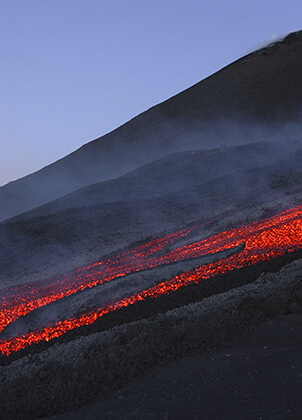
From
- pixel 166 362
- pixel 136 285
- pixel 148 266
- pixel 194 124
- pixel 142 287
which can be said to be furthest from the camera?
pixel 194 124

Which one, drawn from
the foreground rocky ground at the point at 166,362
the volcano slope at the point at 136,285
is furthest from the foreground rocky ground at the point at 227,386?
the volcano slope at the point at 136,285

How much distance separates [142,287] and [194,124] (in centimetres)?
6850

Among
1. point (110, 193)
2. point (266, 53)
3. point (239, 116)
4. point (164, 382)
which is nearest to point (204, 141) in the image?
point (239, 116)

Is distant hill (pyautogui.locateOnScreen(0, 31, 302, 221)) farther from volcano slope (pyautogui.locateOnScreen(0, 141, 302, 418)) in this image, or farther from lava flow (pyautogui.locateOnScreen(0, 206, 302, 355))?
lava flow (pyautogui.locateOnScreen(0, 206, 302, 355))

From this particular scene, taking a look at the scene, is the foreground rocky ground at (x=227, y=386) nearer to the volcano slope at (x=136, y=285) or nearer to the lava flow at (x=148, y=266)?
the volcano slope at (x=136, y=285)

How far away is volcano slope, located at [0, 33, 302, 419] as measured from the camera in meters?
6.96

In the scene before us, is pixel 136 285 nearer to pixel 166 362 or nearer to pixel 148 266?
pixel 148 266

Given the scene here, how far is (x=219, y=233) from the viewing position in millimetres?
20438

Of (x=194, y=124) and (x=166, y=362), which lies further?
(x=194, y=124)

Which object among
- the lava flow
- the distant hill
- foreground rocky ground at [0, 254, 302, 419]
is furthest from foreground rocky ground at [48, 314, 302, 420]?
the distant hill

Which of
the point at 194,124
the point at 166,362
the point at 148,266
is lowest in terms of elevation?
the point at 148,266

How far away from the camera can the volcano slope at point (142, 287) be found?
22.8 ft

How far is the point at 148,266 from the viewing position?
17625 mm

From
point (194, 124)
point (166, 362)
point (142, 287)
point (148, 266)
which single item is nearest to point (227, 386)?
point (166, 362)
